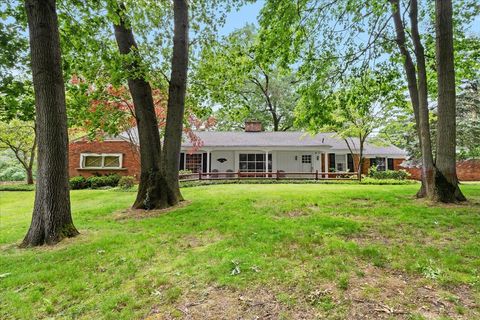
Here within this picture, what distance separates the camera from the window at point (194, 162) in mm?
22719

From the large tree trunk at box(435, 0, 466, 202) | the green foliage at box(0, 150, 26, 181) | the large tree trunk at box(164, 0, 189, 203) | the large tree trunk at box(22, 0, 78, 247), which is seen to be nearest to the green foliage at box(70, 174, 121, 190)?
the large tree trunk at box(164, 0, 189, 203)

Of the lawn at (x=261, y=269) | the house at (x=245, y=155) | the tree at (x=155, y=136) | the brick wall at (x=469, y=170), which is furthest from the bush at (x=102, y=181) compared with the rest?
the brick wall at (x=469, y=170)

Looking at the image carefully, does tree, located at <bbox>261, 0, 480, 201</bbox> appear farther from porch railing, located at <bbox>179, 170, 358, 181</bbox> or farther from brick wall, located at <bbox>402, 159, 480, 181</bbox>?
brick wall, located at <bbox>402, 159, 480, 181</bbox>

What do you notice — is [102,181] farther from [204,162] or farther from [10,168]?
[10,168]

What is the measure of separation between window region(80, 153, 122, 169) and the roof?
5.89 feet

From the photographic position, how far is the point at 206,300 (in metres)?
3.28

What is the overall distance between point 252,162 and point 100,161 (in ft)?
37.4

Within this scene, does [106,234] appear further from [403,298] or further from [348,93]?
[348,93]

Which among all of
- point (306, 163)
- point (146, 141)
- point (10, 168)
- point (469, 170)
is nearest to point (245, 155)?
point (306, 163)

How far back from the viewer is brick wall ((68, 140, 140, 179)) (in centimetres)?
2158

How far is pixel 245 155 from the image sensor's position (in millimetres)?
22797

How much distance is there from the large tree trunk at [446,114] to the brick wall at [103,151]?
744 inches

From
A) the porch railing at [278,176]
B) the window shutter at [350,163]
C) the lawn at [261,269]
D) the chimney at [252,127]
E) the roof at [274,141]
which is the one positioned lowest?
the lawn at [261,269]

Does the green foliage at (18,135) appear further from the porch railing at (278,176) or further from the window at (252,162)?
the window at (252,162)
